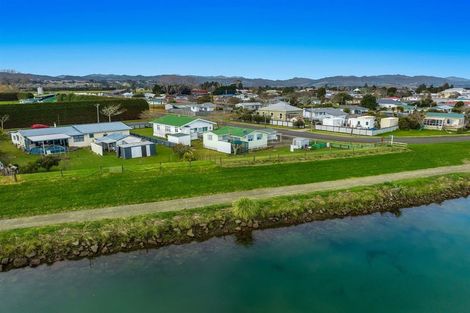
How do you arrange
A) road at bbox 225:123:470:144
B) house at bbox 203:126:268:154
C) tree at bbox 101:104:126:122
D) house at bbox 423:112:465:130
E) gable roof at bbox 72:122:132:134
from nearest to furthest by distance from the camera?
house at bbox 203:126:268:154
gable roof at bbox 72:122:132:134
road at bbox 225:123:470:144
house at bbox 423:112:465:130
tree at bbox 101:104:126:122

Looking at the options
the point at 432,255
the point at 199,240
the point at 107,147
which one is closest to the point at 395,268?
the point at 432,255

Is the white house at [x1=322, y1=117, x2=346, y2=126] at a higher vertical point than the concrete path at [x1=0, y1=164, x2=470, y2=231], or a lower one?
higher

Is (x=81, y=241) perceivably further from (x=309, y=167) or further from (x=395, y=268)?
(x=309, y=167)

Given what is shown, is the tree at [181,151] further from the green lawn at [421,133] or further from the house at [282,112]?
the house at [282,112]

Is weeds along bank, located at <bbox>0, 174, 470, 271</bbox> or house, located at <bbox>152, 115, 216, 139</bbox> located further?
house, located at <bbox>152, 115, 216, 139</bbox>

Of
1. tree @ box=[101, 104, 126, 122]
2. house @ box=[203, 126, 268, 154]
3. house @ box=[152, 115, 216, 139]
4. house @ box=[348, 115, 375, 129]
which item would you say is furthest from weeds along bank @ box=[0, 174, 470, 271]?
tree @ box=[101, 104, 126, 122]

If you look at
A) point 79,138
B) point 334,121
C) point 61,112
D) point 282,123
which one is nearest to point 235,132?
point 79,138

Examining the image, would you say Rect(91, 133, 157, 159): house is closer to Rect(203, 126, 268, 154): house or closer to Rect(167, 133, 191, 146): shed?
Rect(167, 133, 191, 146): shed

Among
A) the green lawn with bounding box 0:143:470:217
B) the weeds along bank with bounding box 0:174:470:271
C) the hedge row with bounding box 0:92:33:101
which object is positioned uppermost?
the hedge row with bounding box 0:92:33:101
